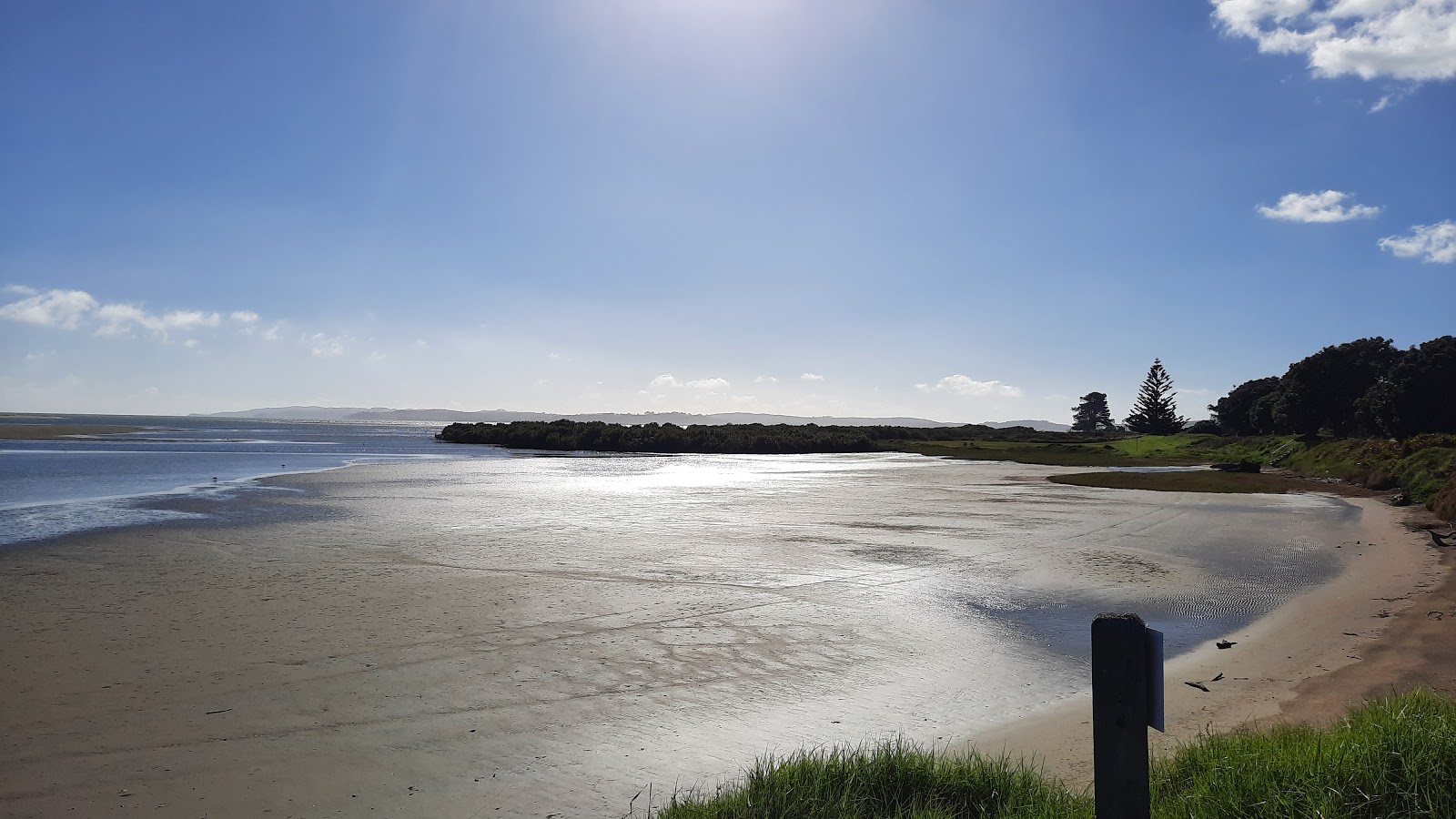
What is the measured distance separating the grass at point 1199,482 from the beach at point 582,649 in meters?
13.5

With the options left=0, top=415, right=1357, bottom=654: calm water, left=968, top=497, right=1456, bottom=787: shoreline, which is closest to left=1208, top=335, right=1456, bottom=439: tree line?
left=0, top=415, right=1357, bottom=654: calm water

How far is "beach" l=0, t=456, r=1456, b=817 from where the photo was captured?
19.9 ft

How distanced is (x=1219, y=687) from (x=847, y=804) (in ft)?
17.6

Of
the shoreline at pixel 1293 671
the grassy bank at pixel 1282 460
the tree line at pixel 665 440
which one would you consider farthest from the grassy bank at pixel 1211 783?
the tree line at pixel 665 440

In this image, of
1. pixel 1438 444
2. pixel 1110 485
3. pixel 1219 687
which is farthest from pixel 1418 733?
pixel 1438 444

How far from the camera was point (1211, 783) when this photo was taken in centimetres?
446

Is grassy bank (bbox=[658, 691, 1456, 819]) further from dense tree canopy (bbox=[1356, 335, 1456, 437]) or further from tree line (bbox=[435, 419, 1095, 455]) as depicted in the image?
tree line (bbox=[435, 419, 1095, 455])

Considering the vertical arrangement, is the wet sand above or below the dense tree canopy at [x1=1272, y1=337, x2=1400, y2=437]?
below

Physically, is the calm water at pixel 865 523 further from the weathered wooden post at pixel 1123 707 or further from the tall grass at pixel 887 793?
the weathered wooden post at pixel 1123 707

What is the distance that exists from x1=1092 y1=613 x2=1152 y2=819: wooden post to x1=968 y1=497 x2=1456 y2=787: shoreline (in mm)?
2639

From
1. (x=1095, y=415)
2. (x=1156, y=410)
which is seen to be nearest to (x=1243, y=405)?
(x=1156, y=410)

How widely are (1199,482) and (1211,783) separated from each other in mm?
35522

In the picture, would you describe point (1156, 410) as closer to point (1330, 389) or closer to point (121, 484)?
point (1330, 389)

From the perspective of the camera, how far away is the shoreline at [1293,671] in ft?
21.7
